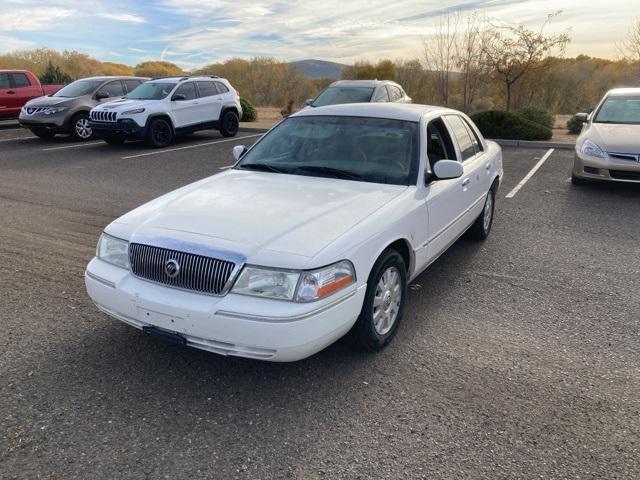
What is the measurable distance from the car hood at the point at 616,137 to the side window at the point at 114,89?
1221 centimetres

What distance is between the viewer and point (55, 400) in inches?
117

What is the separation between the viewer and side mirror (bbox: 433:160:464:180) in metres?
3.94

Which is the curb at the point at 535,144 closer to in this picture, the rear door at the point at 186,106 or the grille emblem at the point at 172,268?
the rear door at the point at 186,106

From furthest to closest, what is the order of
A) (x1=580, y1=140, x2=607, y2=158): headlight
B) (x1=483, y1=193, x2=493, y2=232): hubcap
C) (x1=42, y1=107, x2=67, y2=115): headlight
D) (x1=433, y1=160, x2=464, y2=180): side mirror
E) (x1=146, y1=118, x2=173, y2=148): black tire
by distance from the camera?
1. (x1=42, y1=107, x2=67, y2=115): headlight
2. (x1=146, y1=118, x2=173, y2=148): black tire
3. (x1=580, y1=140, x2=607, y2=158): headlight
4. (x1=483, y1=193, x2=493, y2=232): hubcap
5. (x1=433, y1=160, x2=464, y2=180): side mirror

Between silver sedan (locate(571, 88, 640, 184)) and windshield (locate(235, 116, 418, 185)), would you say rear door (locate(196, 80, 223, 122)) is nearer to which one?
silver sedan (locate(571, 88, 640, 184))

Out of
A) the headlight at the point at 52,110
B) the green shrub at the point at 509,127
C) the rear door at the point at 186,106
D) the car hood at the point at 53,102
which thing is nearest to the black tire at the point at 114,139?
the rear door at the point at 186,106

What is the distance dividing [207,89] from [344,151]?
1113cm

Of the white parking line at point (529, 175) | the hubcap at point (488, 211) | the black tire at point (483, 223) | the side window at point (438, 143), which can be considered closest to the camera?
the side window at point (438, 143)

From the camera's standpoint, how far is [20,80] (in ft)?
53.8

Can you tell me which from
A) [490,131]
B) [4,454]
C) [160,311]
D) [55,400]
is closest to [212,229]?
[160,311]

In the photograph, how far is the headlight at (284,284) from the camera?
2.81 m

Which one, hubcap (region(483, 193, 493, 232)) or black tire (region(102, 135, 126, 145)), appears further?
black tire (region(102, 135, 126, 145))

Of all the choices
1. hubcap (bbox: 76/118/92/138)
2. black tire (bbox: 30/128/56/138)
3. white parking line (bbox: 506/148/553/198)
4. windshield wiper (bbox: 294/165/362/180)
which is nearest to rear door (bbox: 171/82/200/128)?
hubcap (bbox: 76/118/92/138)

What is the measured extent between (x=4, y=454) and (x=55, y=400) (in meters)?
0.45
